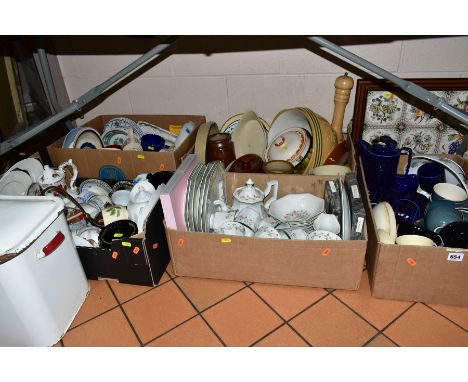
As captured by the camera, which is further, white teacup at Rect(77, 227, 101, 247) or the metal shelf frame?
white teacup at Rect(77, 227, 101, 247)

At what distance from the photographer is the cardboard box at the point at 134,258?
1.08 m

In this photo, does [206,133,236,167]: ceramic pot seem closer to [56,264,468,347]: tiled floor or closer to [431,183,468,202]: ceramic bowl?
[56,264,468,347]: tiled floor

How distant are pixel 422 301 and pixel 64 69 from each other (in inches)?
73.0

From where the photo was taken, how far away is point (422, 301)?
1.06 m

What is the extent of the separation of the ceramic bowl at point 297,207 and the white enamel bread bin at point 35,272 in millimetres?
686

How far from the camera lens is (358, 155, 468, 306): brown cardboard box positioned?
37.6 inches

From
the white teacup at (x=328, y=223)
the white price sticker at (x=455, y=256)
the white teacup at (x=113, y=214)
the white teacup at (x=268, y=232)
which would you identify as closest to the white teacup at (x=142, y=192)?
the white teacup at (x=113, y=214)

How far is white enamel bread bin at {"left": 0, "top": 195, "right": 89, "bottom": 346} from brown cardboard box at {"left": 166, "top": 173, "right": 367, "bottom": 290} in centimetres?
31

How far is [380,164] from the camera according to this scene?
4.32ft

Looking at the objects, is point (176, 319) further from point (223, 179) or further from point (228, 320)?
point (223, 179)

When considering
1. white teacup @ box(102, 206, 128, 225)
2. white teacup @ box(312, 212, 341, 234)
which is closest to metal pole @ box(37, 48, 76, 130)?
white teacup @ box(102, 206, 128, 225)
